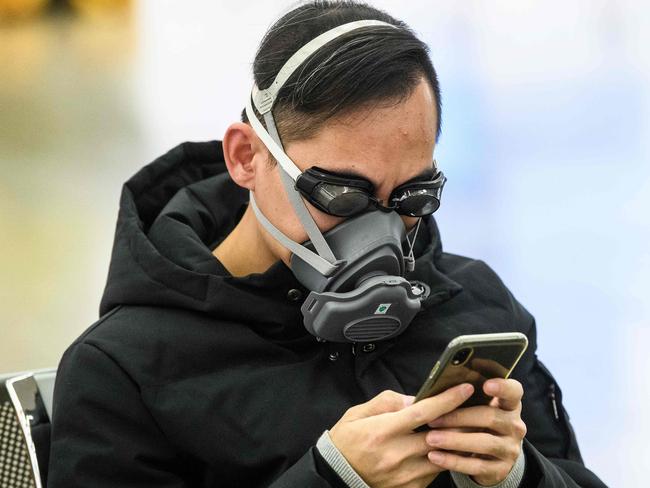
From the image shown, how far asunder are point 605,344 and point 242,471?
6.64ft

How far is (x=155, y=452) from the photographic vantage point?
5.42 ft

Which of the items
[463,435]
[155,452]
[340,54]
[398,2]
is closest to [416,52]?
[340,54]

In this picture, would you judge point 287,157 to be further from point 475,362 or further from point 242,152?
point 475,362

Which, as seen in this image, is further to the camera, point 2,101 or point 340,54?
point 2,101

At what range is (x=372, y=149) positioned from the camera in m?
1.64

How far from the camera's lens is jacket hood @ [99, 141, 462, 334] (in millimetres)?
1754

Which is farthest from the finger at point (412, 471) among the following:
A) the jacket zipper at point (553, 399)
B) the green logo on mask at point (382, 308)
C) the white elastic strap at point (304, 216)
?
the jacket zipper at point (553, 399)

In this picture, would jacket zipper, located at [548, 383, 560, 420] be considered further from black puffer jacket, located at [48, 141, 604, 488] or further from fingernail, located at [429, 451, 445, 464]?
fingernail, located at [429, 451, 445, 464]

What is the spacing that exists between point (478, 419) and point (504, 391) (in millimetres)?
56

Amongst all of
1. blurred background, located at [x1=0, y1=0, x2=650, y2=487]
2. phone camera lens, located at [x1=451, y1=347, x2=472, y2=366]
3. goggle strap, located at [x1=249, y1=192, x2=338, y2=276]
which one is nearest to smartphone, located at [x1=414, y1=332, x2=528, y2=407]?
phone camera lens, located at [x1=451, y1=347, x2=472, y2=366]

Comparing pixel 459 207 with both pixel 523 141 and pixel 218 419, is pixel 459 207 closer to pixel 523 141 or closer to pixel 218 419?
pixel 523 141

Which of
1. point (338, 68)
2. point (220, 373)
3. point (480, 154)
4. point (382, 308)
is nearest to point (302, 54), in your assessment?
point (338, 68)

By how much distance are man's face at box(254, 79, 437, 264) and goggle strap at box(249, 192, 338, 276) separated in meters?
0.01

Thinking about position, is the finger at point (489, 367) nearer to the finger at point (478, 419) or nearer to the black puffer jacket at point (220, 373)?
the finger at point (478, 419)
